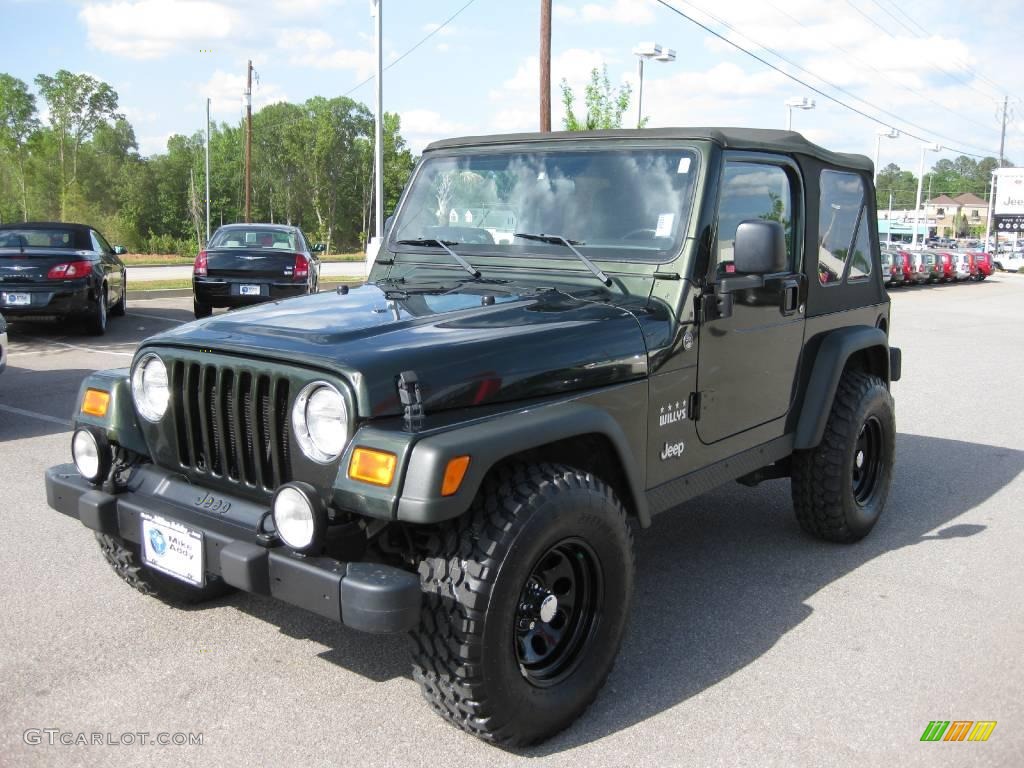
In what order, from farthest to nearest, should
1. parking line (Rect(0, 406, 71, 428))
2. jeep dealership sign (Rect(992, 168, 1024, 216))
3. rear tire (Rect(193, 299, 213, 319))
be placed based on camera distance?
jeep dealership sign (Rect(992, 168, 1024, 216)) < rear tire (Rect(193, 299, 213, 319)) < parking line (Rect(0, 406, 71, 428))

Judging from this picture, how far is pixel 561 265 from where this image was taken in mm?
3941

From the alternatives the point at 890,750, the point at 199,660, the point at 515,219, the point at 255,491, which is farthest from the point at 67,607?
the point at 890,750

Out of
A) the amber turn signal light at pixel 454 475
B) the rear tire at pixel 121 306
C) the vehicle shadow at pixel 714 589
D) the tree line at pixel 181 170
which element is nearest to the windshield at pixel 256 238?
the rear tire at pixel 121 306

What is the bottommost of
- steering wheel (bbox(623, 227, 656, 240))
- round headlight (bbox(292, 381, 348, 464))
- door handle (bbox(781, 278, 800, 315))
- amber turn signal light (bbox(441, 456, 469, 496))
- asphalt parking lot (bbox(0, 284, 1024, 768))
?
asphalt parking lot (bbox(0, 284, 1024, 768))

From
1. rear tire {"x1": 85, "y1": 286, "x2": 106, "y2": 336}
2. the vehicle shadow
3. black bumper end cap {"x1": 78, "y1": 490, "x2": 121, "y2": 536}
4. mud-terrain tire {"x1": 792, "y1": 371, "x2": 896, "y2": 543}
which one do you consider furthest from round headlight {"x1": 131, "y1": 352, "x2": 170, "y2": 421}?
rear tire {"x1": 85, "y1": 286, "x2": 106, "y2": 336}

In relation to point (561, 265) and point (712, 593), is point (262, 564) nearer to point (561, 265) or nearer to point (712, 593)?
point (561, 265)

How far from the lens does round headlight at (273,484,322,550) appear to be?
8.86ft

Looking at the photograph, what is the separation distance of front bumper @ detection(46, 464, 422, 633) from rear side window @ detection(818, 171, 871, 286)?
9.59 feet

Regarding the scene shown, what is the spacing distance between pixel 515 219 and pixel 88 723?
2.47 metres

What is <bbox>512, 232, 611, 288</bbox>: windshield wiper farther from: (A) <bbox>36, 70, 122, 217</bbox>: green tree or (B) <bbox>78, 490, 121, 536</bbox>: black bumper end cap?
(A) <bbox>36, 70, 122, 217</bbox>: green tree

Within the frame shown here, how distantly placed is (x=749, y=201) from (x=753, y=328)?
54 cm

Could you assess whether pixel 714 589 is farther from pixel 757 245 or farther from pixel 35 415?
pixel 35 415

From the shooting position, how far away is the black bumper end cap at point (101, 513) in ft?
10.8

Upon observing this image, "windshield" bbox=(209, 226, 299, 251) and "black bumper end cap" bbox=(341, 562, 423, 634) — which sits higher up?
"windshield" bbox=(209, 226, 299, 251)
